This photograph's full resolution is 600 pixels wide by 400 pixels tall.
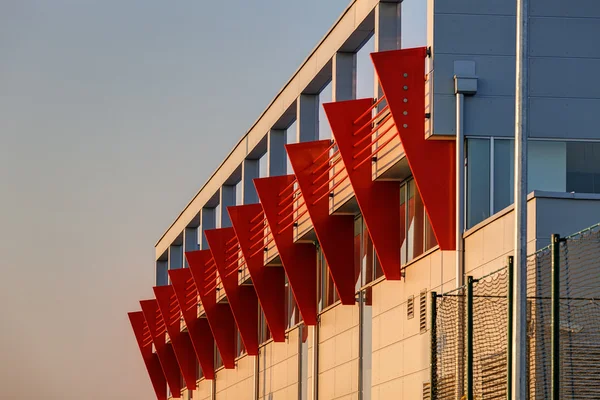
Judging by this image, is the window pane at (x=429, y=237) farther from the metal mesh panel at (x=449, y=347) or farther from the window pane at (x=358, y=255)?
the window pane at (x=358, y=255)

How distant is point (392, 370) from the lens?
2988cm

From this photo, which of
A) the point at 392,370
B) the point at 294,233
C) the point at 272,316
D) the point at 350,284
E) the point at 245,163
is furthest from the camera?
the point at 245,163

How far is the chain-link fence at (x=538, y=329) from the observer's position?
18000mm

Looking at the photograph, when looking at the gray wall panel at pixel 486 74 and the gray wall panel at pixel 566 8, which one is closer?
the gray wall panel at pixel 566 8

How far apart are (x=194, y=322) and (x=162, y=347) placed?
26.2 ft

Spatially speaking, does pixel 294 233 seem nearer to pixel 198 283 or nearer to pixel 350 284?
pixel 350 284

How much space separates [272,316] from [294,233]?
5038 millimetres

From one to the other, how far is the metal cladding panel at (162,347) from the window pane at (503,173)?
3538 cm

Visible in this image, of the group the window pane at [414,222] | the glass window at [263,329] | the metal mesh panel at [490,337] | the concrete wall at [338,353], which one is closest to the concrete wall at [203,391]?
the glass window at [263,329]

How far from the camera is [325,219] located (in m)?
34.0

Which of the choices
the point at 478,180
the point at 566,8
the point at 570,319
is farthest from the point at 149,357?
the point at 570,319

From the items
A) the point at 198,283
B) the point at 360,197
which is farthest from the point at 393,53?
the point at 198,283

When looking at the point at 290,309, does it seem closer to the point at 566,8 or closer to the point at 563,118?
the point at 563,118

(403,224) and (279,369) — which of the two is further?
(279,369)
